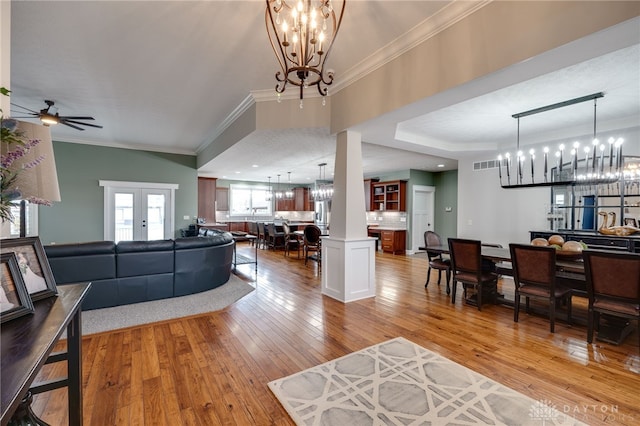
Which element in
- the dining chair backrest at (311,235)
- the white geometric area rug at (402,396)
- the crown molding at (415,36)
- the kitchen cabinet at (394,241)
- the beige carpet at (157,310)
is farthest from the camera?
the kitchen cabinet at (394,241)

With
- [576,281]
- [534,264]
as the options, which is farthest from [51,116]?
[576,281]

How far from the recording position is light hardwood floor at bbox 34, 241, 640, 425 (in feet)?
6.24

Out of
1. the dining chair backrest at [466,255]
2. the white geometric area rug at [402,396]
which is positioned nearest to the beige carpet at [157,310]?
the white geometric area rug at [402,396]

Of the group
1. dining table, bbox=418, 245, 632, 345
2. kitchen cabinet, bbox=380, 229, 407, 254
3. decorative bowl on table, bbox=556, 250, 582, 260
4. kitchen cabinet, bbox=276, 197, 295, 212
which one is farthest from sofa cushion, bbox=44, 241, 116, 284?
kitchen cabinet, bbox=276, 197, 295, 212

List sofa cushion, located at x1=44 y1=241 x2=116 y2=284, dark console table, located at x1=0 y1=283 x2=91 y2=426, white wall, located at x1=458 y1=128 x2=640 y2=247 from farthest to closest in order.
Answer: white wall, located at x1=458 y1=128 x2=640 y2=247
sofa cushion, located at x1=44 y1=241 x2=116 y2=284
dark console table, located at x1=0 y1=283 x2=91 y2=426

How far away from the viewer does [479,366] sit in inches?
95.3

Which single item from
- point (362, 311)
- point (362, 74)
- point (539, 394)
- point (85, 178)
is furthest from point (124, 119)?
point (539, 394)

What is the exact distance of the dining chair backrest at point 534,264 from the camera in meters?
3.12

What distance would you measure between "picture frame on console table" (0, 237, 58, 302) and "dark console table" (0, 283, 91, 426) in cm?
5

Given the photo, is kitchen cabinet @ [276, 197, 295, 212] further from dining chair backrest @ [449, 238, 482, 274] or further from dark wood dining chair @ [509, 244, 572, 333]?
dark wood dining chair @ [509, 244, 572, 333]

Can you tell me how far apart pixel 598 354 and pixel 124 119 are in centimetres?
775

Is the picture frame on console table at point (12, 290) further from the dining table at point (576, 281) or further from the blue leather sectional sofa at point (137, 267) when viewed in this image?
the dining table at point (576, 281)

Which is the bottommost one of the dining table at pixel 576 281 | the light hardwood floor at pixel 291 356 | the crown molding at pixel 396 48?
the light hardwood floor at pixel 291 356

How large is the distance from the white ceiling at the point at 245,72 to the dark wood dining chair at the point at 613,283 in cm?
182
